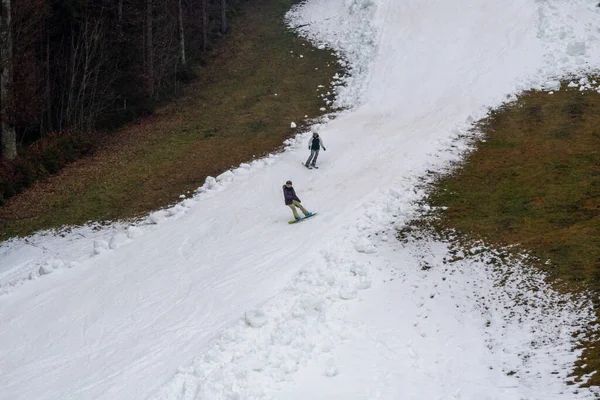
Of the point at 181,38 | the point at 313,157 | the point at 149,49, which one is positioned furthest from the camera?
the point at 181,38

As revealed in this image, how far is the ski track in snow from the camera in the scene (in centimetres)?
1105

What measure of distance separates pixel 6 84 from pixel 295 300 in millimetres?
17949

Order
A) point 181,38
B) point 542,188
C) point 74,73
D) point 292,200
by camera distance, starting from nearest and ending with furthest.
A: point 542,188 → point 292,200 → point 74,73 → point 181,38

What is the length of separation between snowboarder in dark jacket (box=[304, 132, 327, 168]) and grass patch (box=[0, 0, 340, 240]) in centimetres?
274

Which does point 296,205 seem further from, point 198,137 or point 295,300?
point 198,137

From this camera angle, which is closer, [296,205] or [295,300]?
[295,300]

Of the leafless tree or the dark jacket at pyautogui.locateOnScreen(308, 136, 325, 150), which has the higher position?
the leafless tree

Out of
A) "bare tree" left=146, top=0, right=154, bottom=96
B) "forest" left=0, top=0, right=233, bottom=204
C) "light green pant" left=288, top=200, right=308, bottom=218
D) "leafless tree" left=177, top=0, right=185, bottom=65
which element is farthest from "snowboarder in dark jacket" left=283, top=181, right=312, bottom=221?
"leafless tree" left=177, top=0, right=185, bottom=65

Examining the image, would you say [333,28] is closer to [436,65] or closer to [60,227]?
[436,65]

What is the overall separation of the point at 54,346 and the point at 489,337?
10758 mm

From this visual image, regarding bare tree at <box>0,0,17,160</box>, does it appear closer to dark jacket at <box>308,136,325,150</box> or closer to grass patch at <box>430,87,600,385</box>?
dark jacket at <box>308,136,325,150</box>

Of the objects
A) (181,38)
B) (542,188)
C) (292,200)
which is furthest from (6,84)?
(542,188)

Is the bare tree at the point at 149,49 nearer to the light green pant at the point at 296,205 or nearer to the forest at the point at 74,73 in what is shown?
the forest at the point at 74,73

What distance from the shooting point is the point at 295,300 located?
43.9ft
